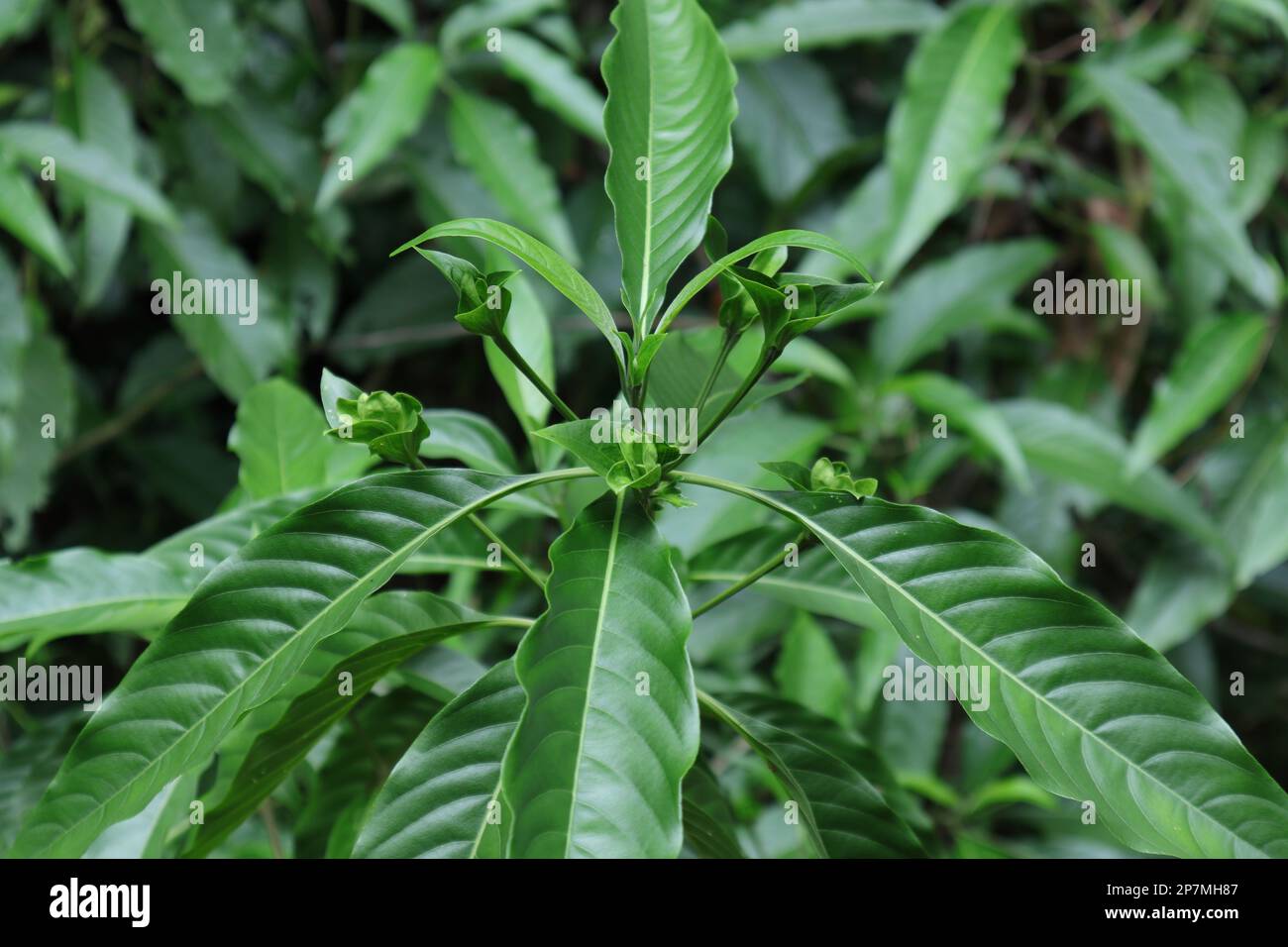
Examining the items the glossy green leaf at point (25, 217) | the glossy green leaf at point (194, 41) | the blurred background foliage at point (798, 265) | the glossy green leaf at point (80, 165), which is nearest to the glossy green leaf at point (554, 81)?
the blurred background foliage at point (798, 265)

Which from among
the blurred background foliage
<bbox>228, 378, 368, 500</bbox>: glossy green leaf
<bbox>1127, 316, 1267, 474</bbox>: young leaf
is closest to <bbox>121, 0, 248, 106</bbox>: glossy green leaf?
the blurred background foliage

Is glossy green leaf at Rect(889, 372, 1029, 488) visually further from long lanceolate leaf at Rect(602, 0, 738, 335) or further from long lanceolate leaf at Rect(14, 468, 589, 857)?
long lanceolate leaf at Rect(14, 468, 589, 857)

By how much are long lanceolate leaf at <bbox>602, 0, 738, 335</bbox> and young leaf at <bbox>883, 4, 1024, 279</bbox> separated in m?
0.63

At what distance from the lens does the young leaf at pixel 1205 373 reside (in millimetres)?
1364

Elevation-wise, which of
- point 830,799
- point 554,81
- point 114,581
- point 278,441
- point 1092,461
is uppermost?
point 554,81

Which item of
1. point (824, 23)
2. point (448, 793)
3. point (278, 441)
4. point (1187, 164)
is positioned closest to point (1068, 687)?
point (448, 793)

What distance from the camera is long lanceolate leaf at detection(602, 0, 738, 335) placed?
1.91 feet

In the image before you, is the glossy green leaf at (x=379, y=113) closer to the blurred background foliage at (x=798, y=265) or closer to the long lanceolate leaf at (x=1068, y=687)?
the blurred background foliage at (x=798, y=265)

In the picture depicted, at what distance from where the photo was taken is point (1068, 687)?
0.49 meters

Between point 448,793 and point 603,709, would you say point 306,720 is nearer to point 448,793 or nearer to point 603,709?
point 448,793

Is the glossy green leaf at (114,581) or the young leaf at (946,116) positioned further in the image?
the young leaf at (946,116)

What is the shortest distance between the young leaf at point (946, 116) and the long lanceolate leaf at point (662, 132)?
2.06 feet

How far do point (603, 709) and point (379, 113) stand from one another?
40.5 inches
